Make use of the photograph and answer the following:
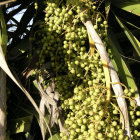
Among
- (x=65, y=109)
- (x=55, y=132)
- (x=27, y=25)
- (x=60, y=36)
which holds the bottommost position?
(x=55, y=132)

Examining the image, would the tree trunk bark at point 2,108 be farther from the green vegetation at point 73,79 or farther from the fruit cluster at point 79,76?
the fruit cluster at point 79,76

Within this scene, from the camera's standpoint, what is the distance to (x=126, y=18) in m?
1.61

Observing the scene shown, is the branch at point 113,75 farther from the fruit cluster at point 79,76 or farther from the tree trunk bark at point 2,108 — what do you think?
the tree trunk bark at point 2,108

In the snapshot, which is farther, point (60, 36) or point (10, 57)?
point (10, 57)

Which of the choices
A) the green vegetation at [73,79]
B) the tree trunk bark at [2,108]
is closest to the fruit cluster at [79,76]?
the green vegetation at [73,79]

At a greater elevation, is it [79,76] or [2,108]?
[79,76]

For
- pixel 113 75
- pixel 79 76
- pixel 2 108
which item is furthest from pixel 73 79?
pixel 2 108

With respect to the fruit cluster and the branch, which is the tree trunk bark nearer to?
→ the fruit cluster

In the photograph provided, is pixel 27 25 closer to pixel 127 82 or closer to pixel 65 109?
pixel 65 109

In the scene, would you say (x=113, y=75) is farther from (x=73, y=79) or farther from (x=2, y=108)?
(x=2, y=108)

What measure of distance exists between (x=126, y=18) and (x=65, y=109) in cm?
86

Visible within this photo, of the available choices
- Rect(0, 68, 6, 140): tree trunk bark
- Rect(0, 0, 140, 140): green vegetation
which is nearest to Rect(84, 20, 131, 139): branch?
Rect(0, 0, 140, 140): green vegetation

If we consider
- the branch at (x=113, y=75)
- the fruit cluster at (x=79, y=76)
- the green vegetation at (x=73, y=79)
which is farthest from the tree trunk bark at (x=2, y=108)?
the branch at (x=113, y=75)

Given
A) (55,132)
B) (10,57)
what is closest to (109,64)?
(55,132)
